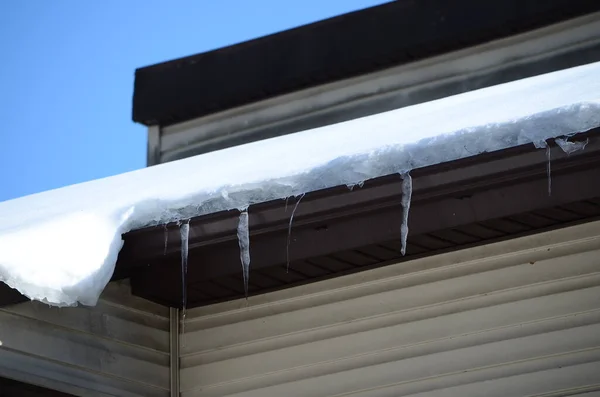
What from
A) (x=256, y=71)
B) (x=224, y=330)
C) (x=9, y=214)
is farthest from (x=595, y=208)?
(x=256, y=71)

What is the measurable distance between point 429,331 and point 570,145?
1.59 meters

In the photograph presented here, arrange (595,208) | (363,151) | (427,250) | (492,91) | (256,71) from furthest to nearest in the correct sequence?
1. (256,71)
2. (492,91)
3. (427,250)
4. (595,208)
5. (363,151)

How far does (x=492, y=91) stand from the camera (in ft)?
16.9

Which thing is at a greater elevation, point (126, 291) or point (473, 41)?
point (473, 41)

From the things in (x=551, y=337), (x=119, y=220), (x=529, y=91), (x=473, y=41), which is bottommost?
(x=551, y=337)

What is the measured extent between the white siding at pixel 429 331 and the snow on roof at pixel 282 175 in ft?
2.57

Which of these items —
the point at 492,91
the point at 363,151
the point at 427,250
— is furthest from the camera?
the point at 492,91

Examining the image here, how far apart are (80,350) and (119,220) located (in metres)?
1.16

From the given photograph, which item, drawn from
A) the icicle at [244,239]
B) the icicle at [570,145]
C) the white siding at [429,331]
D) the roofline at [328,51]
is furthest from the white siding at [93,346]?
the icicle at [570,145]

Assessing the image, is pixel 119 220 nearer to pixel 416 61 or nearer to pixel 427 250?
pixel 427 250

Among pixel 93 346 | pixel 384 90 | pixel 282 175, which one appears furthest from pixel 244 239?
pixel 384 90

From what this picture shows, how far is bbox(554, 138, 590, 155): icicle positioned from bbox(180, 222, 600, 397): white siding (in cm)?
123

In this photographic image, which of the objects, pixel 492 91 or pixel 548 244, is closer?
pixel 548 244

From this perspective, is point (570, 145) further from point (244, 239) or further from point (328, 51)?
point (328, 51)
